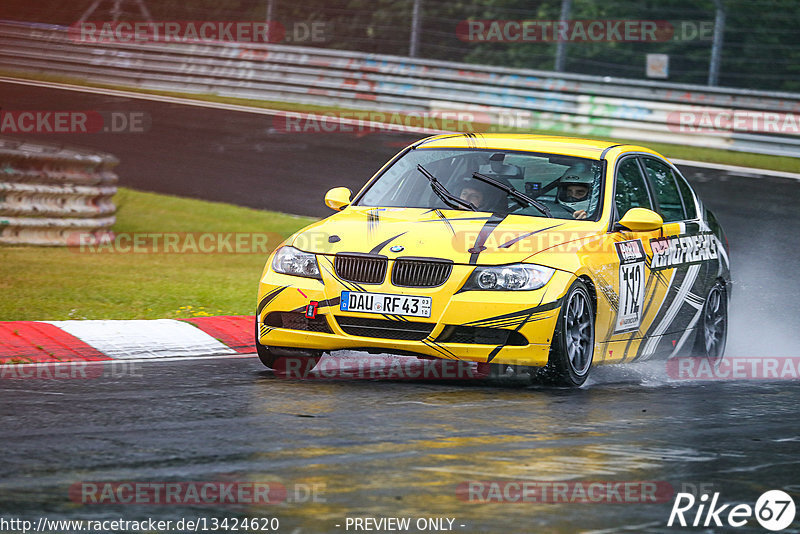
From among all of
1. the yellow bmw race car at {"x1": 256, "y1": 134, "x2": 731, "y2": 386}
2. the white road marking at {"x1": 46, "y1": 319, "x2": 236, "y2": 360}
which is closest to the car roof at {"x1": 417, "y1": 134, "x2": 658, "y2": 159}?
the yellow bmw race car at {"x1": 256, "y1": 134, "x2": 731, "y2": 386}

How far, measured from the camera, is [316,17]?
3100 cm

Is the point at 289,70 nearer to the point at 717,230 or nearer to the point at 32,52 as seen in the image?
the point at 32,52

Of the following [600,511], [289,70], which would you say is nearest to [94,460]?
[600,511]

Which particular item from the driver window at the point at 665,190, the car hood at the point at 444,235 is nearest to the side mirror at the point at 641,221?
the car hood at the point at 444,235

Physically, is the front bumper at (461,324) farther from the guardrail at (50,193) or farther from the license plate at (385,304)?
the guardrail at (50,193)

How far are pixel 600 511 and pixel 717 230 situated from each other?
20.0 ft

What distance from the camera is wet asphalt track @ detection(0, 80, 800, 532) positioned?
5246mm

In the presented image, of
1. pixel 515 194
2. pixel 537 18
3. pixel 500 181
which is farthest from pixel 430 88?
pixel 515 194

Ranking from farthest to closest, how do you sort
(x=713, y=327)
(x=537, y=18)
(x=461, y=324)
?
(x=537, y=18) < (x=713, y=327) < (x=461, y=324)

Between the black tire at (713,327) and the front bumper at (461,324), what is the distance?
8.13ft

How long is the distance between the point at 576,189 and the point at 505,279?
1.40 m

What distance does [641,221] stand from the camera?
912 centimetres

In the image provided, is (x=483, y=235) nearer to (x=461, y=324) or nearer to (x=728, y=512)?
(x=461, y=324)

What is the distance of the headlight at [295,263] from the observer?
859cm
